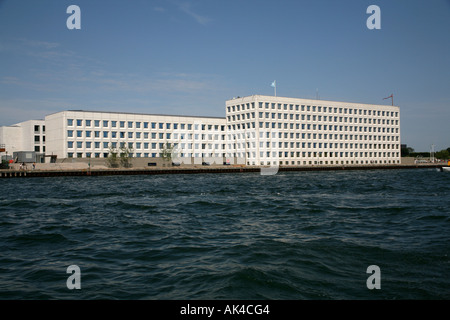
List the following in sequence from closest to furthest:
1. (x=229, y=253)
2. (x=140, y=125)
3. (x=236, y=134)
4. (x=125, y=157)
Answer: (x=229, y=253), (x=125, y=157), (x=140, y=125), (x=236, y=134)

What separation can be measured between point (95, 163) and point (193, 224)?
3495 inches

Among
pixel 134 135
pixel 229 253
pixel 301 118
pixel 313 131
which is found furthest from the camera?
pixel 313 131

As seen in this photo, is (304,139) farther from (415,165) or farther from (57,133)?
(57,133)

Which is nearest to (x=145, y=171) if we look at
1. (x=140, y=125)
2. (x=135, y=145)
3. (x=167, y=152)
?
(x=167, y=152)

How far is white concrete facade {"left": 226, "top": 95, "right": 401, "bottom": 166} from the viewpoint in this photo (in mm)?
116062

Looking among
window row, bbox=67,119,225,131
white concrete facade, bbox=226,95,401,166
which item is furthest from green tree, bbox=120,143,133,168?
white concrete facade, bbox=226,95,401,166

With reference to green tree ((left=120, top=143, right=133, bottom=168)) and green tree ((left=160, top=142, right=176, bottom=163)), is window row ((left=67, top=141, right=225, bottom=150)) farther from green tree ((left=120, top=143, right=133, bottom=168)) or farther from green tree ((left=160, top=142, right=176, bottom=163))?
green tree ((left=120, top=143, right=133, bottom=168))

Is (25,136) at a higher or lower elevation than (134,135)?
higher

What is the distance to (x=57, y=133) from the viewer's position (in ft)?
335

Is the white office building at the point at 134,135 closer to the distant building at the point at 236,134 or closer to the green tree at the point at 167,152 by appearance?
the distant building at the point at 236,134

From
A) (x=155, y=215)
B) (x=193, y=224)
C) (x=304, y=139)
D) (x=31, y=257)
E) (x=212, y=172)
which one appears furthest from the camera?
(x=304, y=139)

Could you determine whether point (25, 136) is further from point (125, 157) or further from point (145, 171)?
point (145, 171)

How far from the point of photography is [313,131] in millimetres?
125188
